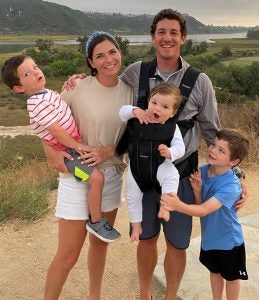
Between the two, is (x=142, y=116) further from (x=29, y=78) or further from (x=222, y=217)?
(x=222, y=217)

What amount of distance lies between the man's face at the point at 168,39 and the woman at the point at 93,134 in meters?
0.25

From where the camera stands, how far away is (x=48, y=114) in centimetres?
231

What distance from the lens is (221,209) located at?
2430 mm

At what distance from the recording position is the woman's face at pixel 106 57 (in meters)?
2.43

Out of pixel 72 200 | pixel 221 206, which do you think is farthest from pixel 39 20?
pixel 221 206

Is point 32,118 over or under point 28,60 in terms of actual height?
under

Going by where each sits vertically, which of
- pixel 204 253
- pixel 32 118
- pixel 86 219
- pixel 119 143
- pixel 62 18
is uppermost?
pixel 32 118

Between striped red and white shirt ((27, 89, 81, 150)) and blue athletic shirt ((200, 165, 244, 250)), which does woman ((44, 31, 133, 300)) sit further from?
blue athletic shirt ((200, 165, 244, 250))

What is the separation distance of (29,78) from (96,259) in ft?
4.21

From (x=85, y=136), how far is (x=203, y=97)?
74 cm

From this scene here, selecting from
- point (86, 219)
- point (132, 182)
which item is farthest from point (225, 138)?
point (86, 219)

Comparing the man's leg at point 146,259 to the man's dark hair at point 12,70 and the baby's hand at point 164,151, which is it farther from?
the man's dark hair at point 12,70

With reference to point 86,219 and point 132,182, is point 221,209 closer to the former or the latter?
point 132,182

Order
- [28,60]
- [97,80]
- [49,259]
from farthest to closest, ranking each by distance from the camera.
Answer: [49,259], [97,80], [28,60]
